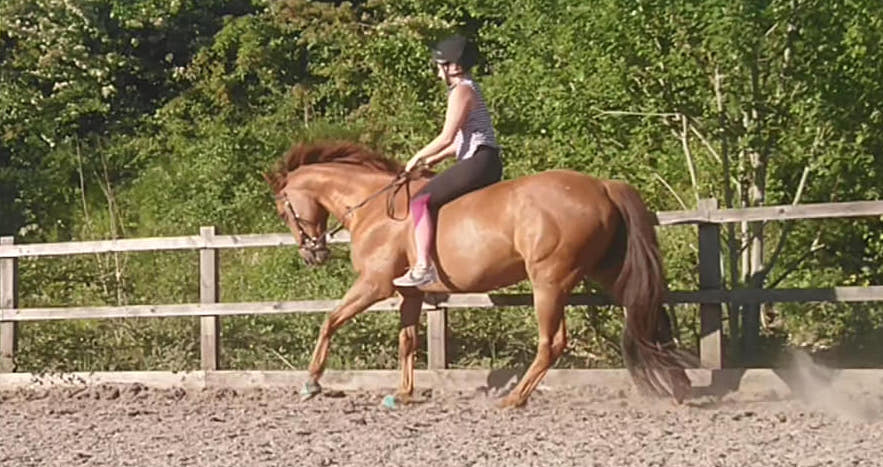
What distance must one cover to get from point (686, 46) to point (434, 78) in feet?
20.3

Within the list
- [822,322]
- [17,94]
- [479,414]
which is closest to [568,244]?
[479,414]

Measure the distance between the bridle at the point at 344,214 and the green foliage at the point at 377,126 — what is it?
119 centimetres

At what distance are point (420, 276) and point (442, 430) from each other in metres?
1.51

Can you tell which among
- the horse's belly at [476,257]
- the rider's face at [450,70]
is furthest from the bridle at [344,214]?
the rider's face at [450,70]

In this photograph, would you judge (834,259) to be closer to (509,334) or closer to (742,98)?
(742,98)

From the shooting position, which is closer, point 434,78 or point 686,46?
point 686,46

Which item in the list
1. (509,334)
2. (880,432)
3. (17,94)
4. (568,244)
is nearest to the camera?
(880,432)

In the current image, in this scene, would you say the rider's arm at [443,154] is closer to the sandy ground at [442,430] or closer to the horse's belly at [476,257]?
the horse's belly at [476,257]

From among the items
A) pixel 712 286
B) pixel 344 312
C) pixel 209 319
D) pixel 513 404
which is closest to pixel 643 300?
pixel 712 286

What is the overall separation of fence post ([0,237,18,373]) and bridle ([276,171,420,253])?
2.68 meters

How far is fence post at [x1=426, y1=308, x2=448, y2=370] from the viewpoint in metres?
10.8

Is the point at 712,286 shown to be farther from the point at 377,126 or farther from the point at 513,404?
the point at 377,126

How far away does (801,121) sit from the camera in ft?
33.1

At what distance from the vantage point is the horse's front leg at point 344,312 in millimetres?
10211
